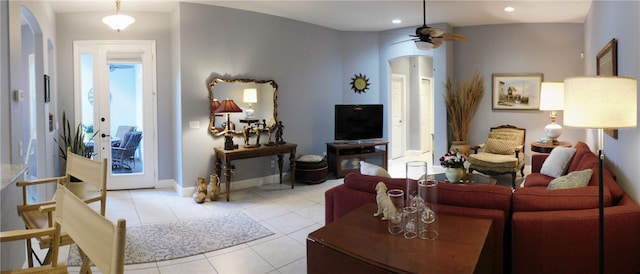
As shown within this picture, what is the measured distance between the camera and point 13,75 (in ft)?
9.46

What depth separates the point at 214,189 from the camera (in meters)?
5.12

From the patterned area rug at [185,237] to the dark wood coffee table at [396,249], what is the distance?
6.28 ft

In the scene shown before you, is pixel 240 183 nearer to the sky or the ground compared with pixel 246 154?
nearer to the ground

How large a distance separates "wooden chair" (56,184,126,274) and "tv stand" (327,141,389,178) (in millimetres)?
5066

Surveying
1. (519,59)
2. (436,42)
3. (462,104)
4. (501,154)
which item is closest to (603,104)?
(436,42)

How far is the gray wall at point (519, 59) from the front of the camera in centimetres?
663

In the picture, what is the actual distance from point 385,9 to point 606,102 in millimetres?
4281

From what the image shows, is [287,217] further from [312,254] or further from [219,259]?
[312,254]

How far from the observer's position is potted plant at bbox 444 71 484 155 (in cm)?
691

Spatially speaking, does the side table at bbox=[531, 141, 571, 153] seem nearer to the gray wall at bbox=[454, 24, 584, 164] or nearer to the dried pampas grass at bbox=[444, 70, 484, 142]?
the gray wall at bbox=[454, 24, 584, 164]

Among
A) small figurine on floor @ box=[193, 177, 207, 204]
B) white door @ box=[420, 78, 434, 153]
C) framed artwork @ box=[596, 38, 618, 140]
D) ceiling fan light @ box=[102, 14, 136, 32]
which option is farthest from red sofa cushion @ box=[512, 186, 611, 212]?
white door @ box=[420, 78, 434, 153]

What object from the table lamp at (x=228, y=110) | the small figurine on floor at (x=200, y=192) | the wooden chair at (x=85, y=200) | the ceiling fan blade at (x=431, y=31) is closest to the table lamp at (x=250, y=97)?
the table lamp at (x=228, y=110)

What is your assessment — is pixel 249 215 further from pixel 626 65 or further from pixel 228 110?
pixel 626 65

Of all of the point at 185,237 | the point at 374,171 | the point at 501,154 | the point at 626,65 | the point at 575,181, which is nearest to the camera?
the point at 626,65
